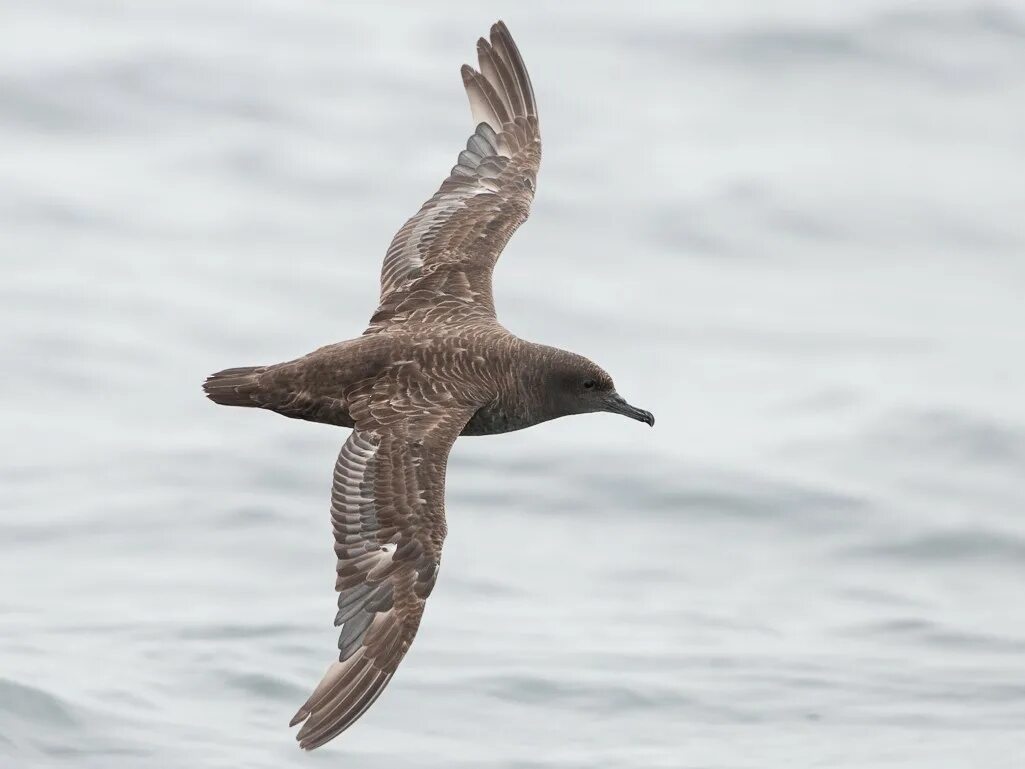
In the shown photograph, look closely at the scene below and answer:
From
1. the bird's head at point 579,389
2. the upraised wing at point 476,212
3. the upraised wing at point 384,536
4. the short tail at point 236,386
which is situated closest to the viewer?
the upraised wing at point 384,536

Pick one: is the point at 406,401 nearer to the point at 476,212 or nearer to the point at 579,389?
the point at 579,389

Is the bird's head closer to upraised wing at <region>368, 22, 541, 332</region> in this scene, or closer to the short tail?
upraised wing at <region>368, 22, 541, 332</region>

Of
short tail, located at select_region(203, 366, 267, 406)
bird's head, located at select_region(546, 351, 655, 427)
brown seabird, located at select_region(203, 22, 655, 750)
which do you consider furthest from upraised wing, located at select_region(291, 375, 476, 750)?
bird's head, located at select_region(546, 351, 655, 427)

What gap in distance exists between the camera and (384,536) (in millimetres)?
11789

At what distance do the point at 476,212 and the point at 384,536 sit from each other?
10.3 feet

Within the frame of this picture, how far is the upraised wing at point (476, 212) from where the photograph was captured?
13.6 m

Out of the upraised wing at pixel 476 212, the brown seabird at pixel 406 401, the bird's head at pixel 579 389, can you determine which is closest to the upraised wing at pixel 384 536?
the brown seabird at pixel 406 401

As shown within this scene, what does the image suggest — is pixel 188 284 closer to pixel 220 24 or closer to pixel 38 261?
pixel 38 261

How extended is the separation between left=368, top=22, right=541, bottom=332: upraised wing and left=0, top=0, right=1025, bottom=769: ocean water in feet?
9.95

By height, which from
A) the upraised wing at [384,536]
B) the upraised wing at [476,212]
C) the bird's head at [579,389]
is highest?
the upraised wing at [476,212]

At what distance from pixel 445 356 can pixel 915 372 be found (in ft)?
24.1

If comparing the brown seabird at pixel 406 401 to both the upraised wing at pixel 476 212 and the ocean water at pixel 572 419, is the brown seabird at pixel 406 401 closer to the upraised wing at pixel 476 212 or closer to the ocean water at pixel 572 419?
the upraised wing at pixel 476 212

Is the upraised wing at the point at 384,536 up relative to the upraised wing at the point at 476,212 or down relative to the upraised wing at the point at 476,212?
down

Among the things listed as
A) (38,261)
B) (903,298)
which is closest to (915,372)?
(903,298)
